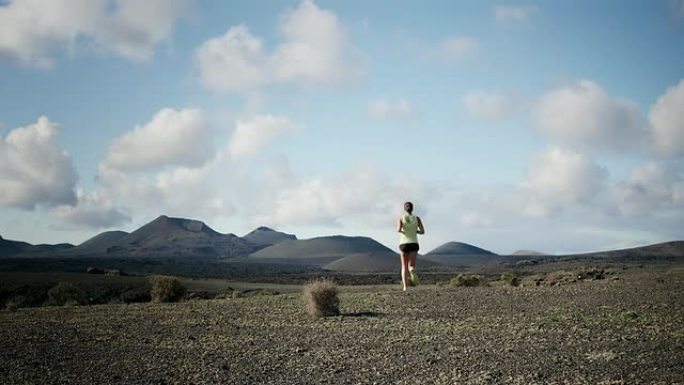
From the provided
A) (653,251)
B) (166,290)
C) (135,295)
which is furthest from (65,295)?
(653,251)

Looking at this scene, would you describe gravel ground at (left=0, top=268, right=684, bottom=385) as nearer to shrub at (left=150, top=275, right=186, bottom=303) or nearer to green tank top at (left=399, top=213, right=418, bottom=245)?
green tank top at (left=399, top=213, right=418, bottom=245)

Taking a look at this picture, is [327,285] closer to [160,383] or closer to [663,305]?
[160,383]

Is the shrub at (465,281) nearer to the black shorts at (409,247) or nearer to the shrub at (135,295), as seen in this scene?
the black shorts at (409,247)

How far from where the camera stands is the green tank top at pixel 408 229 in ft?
54.9

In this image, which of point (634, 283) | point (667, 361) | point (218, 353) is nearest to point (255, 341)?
point (218, 353)

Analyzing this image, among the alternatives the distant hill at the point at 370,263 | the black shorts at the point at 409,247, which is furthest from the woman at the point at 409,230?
the distant hill at the point at 370,263

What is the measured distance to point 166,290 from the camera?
2275 cm

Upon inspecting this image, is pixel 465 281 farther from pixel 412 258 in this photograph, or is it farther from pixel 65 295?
pixel 65 295

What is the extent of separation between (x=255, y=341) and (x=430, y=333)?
3140mm

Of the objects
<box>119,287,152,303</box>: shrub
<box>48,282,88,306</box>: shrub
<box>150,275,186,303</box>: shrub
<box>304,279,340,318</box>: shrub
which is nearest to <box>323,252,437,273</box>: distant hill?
<box>119,287,152,303</box>: shrub

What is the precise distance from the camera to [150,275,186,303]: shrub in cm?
2264

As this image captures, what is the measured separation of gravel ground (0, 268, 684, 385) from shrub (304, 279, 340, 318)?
383 millimetres

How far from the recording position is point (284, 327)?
40.6ft

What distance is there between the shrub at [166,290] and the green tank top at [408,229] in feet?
34.3
